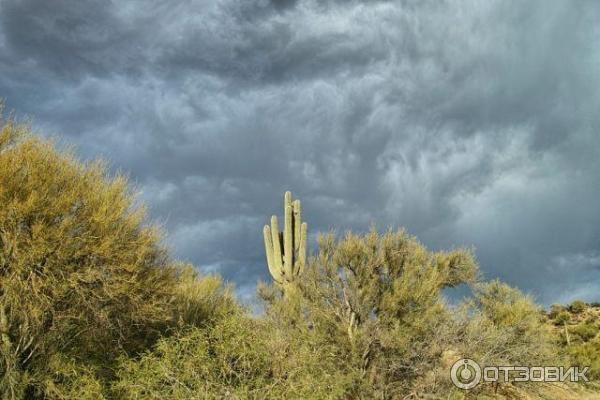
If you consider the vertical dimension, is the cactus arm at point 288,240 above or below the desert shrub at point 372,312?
above

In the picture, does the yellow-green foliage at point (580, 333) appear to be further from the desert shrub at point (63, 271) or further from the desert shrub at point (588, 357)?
the desert shrub at point (63, 271)

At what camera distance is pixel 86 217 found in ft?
36.4

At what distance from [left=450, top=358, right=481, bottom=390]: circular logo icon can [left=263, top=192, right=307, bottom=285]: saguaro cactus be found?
586 centimetres

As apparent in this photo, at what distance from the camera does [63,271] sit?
10648mm

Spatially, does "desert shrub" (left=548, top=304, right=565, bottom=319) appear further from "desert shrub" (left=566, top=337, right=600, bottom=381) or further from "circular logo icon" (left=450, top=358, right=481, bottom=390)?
"circular logo icon" (left=450, top=358, right=481, bottom=390)

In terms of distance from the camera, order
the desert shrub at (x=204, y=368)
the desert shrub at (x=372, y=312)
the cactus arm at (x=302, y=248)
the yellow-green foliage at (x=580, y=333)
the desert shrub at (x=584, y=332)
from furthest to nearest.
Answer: the desert shrub at (x=584, y=332) → the yellow-green foliage at (x=580, y=333) → the cactus arm at (x=302, y=248) → the desert shrub at (x=372, y=312) → the desert shrub at (x=204, y=368)

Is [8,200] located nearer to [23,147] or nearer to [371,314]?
[23,147]

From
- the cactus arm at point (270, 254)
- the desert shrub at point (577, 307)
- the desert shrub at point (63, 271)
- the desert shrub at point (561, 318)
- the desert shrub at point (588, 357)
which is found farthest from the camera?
the desert shrub at point (577, 307)

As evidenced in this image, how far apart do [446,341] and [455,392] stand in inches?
53.0

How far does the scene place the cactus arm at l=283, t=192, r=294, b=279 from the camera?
18766 millimetres

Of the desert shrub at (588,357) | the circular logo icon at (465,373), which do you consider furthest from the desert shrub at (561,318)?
the circular logo icon at (465,373)

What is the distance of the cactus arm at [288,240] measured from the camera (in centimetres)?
1877

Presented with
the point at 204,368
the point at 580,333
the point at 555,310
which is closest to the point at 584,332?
the point at 580,333

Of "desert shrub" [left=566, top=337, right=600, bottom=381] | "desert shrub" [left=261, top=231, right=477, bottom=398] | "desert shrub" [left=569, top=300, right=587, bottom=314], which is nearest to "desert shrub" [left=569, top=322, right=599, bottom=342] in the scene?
"desert shrub" [left=566, top=337, right=600, bottom=381]
